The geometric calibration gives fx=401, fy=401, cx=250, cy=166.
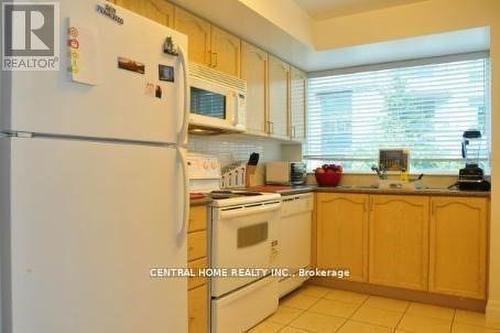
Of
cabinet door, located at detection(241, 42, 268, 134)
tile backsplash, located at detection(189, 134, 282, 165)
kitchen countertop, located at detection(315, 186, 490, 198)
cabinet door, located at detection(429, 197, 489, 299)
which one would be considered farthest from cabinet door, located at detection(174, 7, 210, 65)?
cabinet door, located at detection(429, 197, 489, 299)

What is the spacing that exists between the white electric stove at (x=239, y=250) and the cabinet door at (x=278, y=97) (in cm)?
93

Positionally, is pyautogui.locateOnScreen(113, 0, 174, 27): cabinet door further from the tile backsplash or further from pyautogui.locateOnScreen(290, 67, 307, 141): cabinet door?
pyautogui.locateOnScreen(290, 67, 307, 141): cabinet door

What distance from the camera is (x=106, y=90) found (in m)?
1.46

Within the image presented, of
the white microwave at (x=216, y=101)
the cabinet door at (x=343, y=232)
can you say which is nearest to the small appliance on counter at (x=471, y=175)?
the cabinet door at (x=343, y=232)

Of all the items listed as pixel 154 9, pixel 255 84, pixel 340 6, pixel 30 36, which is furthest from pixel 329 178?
pixel 30 36

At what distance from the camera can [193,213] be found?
2.19 meters

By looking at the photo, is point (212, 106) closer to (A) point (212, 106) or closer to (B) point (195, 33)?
(A) point (212, 106)

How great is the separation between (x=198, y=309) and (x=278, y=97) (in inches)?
85.8

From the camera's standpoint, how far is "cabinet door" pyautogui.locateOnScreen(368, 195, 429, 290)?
128 inches

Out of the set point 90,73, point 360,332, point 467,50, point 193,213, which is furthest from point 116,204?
point 467,50

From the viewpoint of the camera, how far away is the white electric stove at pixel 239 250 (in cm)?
234

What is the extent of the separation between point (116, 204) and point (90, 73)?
1.59 ft

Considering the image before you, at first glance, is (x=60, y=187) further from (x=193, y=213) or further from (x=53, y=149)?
(x=193, y=213)

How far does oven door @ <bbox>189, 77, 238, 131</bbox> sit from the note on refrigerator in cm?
108
